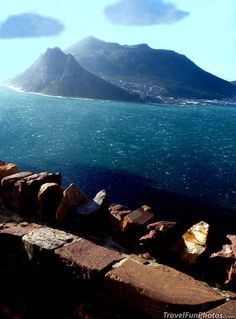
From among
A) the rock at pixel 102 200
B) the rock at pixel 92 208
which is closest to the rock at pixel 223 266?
the rock at pixel 92 208

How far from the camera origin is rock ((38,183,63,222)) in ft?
27.3

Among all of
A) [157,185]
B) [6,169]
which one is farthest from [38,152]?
[6,169]

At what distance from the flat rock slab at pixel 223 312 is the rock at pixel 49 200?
14.7 ft

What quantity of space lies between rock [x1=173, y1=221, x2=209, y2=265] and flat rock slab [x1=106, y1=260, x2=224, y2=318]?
1.19 m

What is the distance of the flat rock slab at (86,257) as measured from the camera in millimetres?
5641

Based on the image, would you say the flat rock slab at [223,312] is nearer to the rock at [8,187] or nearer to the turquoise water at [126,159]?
the rock at [8,187]

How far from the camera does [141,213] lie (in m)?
8.65

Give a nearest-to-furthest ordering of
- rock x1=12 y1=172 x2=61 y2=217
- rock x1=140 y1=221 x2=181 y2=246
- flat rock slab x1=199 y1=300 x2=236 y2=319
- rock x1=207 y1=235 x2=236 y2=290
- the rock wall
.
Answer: flat rock slab x1=199 y1=300 x2=236 y2=319 < the rock wall < rock x1=207 y1=235 x2=236 y2=290 < rock x1=140 y1=221 x2=181 y2=246 < rock x1=12 y1=172 x2=61 y2=217

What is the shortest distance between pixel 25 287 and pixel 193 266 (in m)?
3.26

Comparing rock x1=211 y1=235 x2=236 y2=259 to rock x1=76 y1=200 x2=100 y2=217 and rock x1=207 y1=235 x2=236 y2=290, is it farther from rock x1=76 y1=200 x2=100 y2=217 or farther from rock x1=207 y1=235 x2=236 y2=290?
rock x1=76 y1=200 x2=100 y2=217

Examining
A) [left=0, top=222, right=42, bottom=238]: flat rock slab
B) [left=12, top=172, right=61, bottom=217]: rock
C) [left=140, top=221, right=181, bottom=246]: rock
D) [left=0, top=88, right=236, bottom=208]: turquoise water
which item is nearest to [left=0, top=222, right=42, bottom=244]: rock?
[left=0, top=222, right=42, bottom=238]: flat rock slab

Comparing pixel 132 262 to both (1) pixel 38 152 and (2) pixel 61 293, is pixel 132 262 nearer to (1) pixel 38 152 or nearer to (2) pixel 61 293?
(2) pixel 61 293

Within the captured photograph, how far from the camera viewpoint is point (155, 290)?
515 centimetres

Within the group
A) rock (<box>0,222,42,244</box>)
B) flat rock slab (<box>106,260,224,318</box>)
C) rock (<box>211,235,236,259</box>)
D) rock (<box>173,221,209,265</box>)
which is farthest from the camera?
rock (<box>173,221,209,265</box>)
